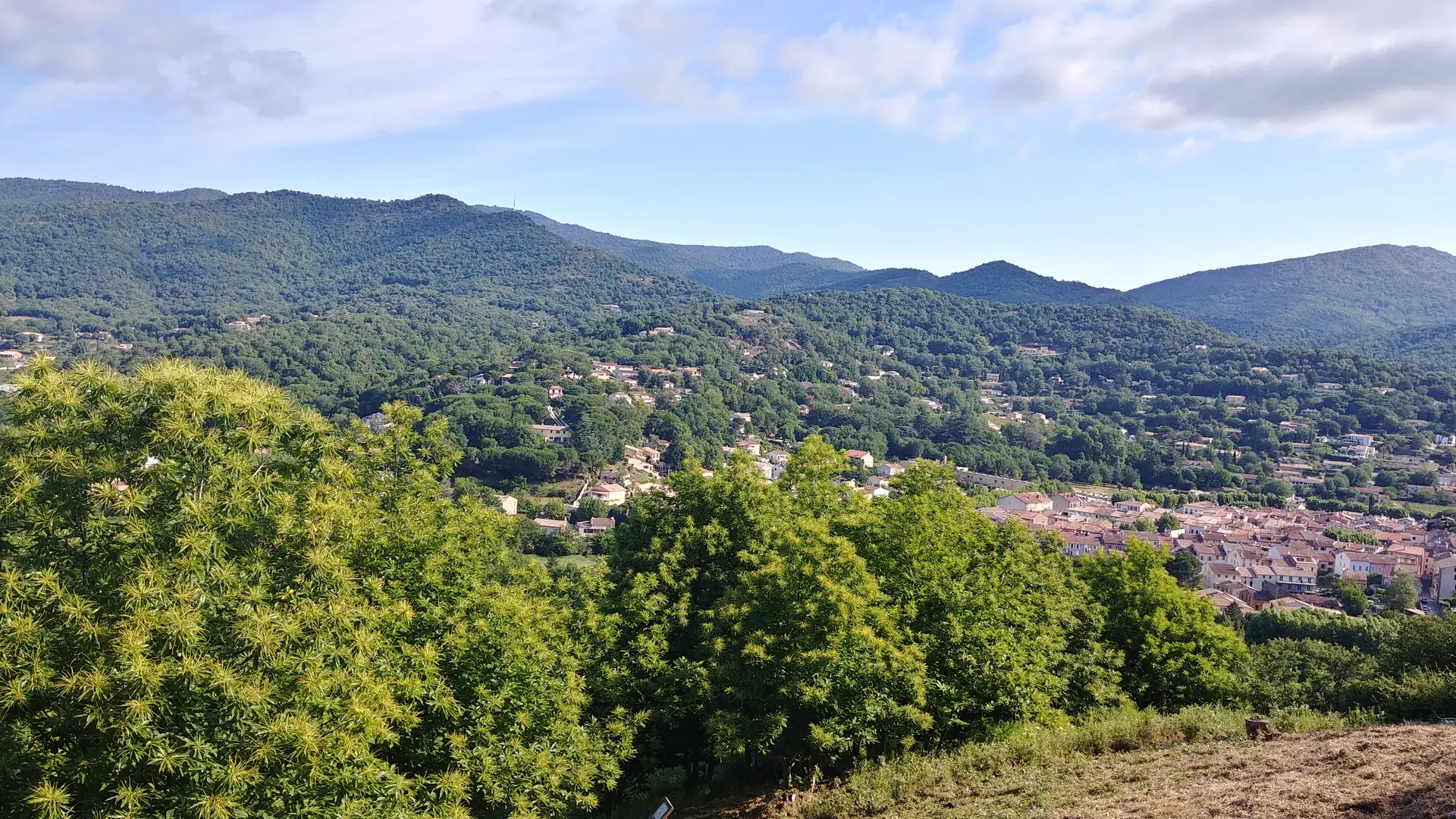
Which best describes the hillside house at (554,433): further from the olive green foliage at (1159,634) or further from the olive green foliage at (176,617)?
the olive green foliage at (176,617)

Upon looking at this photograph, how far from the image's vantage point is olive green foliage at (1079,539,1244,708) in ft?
53.8

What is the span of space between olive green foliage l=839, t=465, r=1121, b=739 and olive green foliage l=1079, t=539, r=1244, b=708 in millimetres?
1281

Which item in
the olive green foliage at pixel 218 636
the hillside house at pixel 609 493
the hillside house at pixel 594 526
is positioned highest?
the olive green foliage at pixel 218 636

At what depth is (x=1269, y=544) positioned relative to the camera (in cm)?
5684

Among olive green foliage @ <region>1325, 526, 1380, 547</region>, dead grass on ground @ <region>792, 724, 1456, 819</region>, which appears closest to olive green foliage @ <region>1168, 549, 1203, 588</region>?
olive green foliage @ <region>1325, 526, 1380, 547</region>

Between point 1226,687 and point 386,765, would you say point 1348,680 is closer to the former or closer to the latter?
point 1226,687

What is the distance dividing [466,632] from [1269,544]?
59.6 metres

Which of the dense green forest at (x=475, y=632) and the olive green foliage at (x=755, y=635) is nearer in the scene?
the dense green forest at (x=475, y=632)

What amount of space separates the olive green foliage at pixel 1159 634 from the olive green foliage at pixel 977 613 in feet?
4.20

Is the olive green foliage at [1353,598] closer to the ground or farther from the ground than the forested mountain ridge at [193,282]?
closer to the ground

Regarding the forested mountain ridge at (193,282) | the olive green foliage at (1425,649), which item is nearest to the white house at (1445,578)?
the olive green foliage at (1425,649)

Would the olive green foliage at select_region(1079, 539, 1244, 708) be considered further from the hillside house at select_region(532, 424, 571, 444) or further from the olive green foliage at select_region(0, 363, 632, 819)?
the hillside house at select_region(532, 424, 571, 444)

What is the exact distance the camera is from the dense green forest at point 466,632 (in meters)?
7.20

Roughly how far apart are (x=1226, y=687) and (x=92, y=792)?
1678 cm
